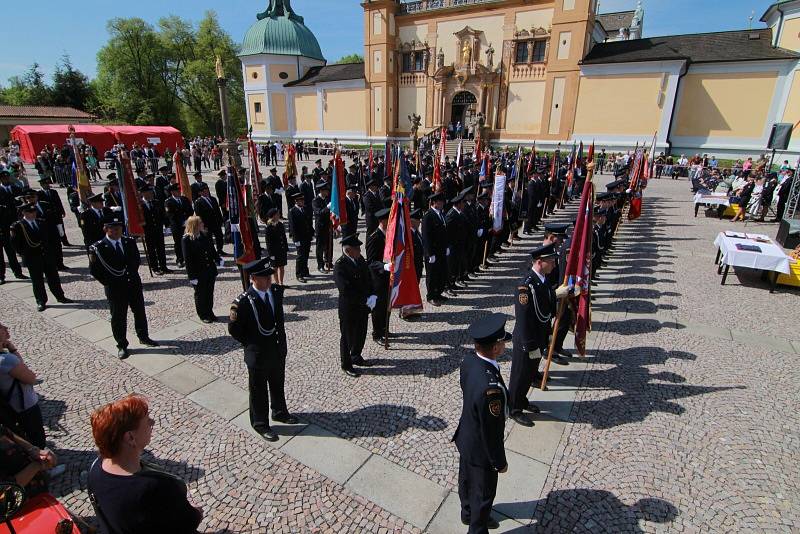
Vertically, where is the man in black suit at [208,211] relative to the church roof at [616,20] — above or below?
below

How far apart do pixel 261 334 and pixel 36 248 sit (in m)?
6.20

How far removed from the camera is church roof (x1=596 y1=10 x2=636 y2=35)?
54312 mm

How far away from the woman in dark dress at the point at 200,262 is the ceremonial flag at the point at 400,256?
314 centimetres

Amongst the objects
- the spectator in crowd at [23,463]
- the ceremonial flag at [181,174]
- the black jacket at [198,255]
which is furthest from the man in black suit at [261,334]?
the ceremonial flag at [181,174]

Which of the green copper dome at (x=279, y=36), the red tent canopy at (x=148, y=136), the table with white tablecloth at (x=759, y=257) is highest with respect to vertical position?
the green copper dome at (x=279, y=36)

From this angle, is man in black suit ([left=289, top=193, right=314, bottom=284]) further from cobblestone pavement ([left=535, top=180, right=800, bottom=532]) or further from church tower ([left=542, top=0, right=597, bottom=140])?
church tower ([left=542, top=0, right=597, bottom=140])

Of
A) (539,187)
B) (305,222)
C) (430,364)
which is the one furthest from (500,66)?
(430,364)

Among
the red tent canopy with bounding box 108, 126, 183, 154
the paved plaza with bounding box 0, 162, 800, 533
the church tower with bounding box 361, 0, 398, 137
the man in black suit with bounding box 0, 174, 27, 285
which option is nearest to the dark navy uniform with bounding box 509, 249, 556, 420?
the paved plaza with bounding box 0, 162, 800, 533

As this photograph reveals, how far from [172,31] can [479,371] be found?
7018cm

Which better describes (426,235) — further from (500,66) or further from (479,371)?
(500,66)

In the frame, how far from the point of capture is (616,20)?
55438 millimetres

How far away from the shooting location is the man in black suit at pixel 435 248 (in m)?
8.20

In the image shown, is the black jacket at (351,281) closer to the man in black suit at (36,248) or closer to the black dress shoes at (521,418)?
the black dress shoes at (521,418)

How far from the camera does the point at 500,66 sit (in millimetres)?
38375
